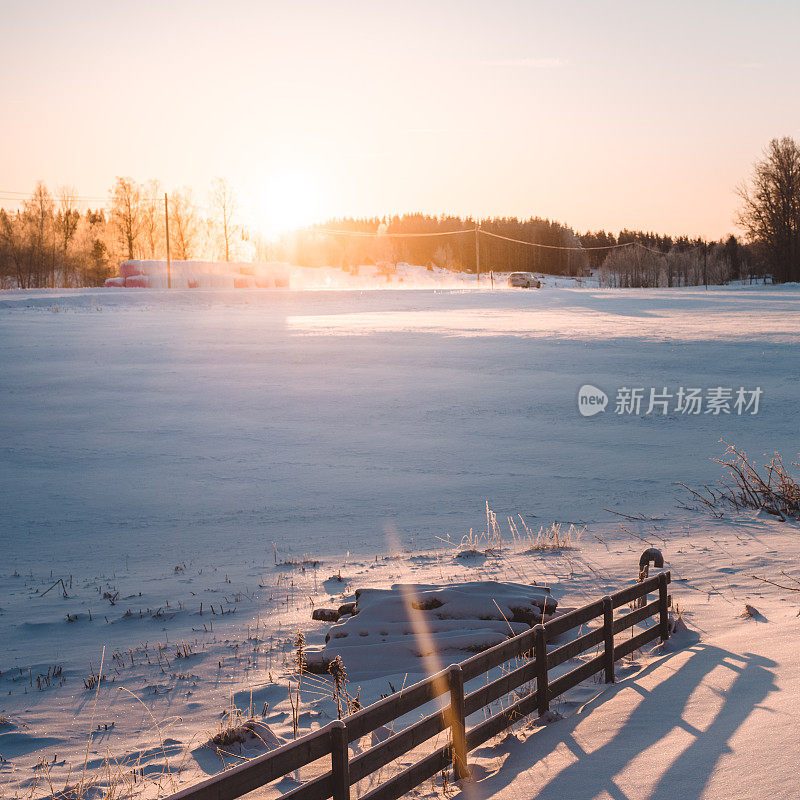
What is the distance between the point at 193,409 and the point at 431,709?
1569 centimetres

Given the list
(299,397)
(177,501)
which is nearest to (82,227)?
(299,397)

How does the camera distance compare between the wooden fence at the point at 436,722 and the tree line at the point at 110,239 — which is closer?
the wooden fence at the point at 436,722

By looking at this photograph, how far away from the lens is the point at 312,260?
19375cm

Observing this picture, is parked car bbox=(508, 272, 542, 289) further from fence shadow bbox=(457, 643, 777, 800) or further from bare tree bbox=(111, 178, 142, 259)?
fence shadow bbox=(457, 643, 777, 800)

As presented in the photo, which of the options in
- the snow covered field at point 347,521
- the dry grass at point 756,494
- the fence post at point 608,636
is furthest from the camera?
the dry grass at point 756,494

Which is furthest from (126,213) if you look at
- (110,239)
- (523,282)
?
(523,282)

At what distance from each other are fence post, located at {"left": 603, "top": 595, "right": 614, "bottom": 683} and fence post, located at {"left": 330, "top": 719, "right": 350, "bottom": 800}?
9.81 feet

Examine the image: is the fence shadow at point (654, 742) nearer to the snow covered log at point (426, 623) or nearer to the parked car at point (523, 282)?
the snow covered log at point (426, 623)

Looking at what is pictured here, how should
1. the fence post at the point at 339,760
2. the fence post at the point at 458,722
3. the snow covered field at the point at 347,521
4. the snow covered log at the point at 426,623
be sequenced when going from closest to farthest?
the fence post at the point at 339,760
the fence post at the point at 458,722
the snow covered field at the point at 347,521
the snow covered log at the point at 426,623

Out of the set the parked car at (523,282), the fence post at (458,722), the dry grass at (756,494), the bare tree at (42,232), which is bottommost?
the dry grass at (756,494)

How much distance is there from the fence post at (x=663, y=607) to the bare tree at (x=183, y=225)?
94.5 meters

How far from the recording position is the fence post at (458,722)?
4636mm

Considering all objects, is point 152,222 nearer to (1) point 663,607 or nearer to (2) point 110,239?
(2) point 110,239

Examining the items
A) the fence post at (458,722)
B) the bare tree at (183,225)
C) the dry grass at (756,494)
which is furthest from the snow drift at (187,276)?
the fence post at (458,722)
